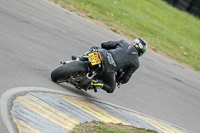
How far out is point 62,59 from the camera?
28.5 feet

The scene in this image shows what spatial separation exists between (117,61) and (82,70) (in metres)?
0.75

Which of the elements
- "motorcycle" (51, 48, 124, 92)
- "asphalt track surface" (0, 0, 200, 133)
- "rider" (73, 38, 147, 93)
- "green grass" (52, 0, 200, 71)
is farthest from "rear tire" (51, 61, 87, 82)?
"green grass" (52, 0, 200, 71)

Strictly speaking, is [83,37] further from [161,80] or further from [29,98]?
[29,98]

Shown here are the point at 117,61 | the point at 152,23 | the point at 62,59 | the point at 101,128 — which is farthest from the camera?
the point at 152,23

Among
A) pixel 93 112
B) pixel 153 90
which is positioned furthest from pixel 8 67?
pixel 153 90

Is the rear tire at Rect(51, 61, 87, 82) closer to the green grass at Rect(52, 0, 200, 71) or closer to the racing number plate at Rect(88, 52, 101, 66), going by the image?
the racing number plate at Rect(88, 52, 101, 66)

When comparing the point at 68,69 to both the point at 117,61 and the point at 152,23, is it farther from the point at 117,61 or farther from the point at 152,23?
the point at 152,23

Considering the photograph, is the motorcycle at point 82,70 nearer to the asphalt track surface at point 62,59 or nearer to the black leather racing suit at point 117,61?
the black leather racing suit at point 117,61

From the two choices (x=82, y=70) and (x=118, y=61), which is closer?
(x=82, y=70)

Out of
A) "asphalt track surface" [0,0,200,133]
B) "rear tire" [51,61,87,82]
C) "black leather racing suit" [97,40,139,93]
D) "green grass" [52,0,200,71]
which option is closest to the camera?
"rear tire" [51,61,87,82]

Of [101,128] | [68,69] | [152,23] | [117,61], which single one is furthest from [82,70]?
[152,23]

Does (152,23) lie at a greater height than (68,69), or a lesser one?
lesser

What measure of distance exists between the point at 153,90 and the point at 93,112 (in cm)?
420

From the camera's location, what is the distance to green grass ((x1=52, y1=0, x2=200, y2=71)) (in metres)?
18.2
